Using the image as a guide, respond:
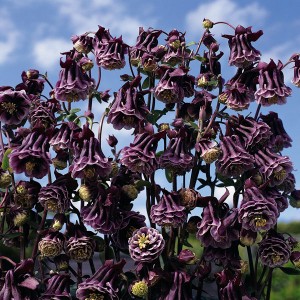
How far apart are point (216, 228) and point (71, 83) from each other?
90cm

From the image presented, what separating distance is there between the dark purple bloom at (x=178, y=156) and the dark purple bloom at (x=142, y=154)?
0.21ft

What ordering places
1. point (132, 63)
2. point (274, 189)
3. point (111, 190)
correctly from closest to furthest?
point (111, 190)
point (274, 189)
point (132, 63)

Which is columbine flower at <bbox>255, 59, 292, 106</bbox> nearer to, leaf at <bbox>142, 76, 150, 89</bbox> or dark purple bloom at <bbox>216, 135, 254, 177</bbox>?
dark purple bloom at <bbox>216, 135, 254, 177</bbox>

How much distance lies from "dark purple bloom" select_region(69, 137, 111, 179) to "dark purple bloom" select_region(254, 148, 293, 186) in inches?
26.8

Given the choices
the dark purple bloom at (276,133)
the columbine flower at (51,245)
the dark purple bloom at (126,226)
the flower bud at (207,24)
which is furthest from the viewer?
the flower bud at (207,24)

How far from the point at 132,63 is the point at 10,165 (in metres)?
0.78

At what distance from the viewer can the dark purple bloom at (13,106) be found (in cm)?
312

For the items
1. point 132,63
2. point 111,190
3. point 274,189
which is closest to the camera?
point 111,190

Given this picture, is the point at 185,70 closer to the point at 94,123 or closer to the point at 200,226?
the point at 94,123

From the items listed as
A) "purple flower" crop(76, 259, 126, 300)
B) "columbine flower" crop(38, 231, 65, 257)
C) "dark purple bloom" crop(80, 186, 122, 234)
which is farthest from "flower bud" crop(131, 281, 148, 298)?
"columbine flower" crop(38, 231, 65, 257)

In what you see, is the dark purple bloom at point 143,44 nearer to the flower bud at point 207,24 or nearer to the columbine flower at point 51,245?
the flower bud at point 207,24

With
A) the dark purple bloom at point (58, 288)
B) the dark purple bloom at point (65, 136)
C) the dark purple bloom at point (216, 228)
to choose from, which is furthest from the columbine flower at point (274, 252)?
the dark purple bloom at point (65, 136)

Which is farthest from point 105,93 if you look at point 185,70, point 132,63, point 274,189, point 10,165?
point 274,189

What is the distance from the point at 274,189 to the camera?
3.08 metres
